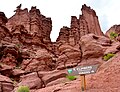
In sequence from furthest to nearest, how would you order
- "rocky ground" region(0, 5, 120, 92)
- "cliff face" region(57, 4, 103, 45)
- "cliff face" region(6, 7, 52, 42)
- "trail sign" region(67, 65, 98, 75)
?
"cliff face" region(57, 4, 103, 45) < "cliff face" region(6, 7, 52, 42) < "rocky ground" region(0, 5, 120, 92) < "trail sign" region(67, 65, 98, 75)

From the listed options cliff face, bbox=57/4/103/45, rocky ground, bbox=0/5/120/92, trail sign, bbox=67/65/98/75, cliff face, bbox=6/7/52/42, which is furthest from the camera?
cliff face, bbox=57/4/103/45

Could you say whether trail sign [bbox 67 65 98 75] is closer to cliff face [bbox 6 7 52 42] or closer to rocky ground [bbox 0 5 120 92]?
rocky ground [bbox 0 5 120 92]

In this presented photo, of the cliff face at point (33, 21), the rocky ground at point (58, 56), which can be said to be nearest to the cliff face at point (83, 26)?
the rocky ground at point (58, 56)

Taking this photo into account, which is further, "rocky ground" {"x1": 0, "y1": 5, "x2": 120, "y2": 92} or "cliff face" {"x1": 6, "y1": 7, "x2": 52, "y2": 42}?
"cliff face" {"x1": 6, "y1": 7, "x2": 52, "y2": 42}

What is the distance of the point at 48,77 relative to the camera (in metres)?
26.1

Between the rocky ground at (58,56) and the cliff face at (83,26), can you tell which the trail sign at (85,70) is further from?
the cliff face at (83,26)

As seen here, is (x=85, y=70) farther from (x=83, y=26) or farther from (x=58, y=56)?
(x=83, y=26)

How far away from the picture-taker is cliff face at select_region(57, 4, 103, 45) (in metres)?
82.7

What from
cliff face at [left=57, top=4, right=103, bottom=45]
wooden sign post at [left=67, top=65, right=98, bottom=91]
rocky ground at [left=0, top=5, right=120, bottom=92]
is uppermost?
cliff face at [left=57, top=4, right=103, bottom=45]

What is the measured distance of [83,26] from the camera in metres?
86.2

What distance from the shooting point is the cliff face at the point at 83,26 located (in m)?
82.7

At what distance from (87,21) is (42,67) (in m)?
57.5

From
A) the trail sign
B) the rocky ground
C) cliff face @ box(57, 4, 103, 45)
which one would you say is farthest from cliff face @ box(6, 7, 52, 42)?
the trail sign

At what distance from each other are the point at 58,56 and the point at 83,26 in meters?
38.9
